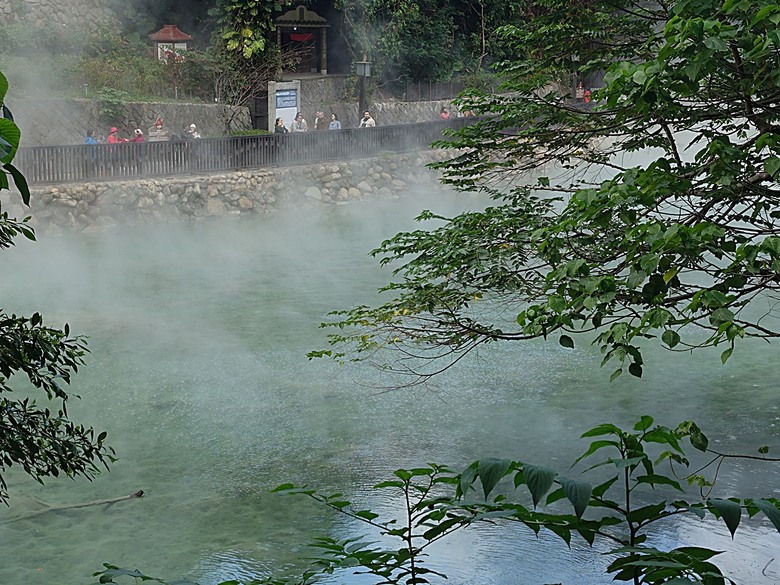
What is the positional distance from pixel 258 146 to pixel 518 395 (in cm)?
1076

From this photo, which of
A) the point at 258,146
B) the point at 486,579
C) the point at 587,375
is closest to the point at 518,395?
the point at 587,375

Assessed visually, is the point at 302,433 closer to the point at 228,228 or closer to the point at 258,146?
the point at 228,228

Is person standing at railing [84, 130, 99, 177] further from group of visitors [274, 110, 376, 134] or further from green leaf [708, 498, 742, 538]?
green leaf [708, 498, 742, 538]

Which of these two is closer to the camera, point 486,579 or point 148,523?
point 486,579

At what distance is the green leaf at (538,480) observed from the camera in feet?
5.06

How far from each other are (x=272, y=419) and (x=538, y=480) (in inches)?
284

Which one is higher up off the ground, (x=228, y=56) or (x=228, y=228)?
(x=228, y=56)

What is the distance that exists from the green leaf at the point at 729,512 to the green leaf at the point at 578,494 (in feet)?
0.65

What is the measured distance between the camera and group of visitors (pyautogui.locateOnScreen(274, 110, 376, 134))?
808 inches

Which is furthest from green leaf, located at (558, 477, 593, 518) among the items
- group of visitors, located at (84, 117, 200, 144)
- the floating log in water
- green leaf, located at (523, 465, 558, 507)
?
group of visitors, located at (84, 117, 200, 144)

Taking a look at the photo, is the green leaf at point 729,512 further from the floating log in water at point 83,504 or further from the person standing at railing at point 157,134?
the person standing at railing at point 157,134

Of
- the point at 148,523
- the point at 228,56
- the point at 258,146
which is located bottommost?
the point at 148,523

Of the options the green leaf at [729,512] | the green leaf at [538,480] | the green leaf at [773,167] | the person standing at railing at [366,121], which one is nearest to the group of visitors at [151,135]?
the person standing at railing at [366,121]

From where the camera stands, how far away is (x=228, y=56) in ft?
68.4
